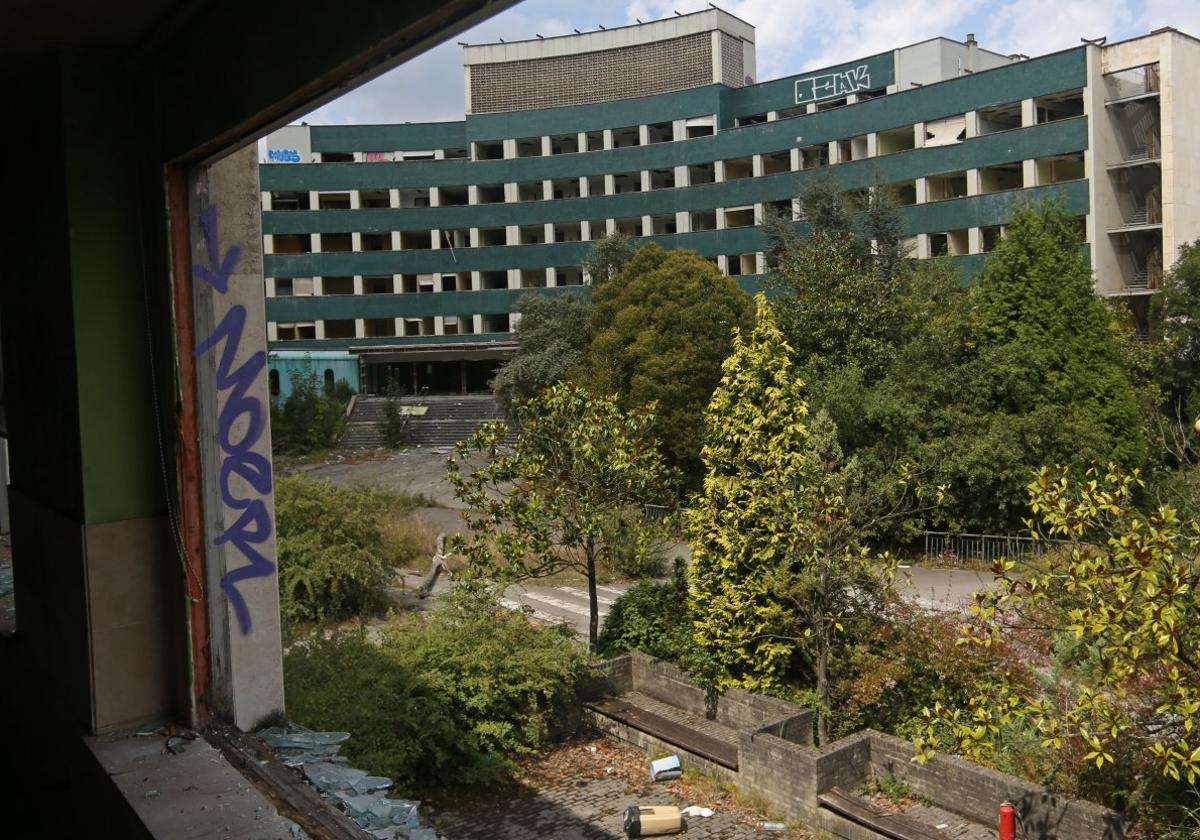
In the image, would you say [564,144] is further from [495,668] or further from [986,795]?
[986,795]

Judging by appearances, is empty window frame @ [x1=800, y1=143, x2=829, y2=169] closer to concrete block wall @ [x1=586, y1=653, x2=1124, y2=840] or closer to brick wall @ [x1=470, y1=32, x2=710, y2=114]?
brick wall @ [x1=470, y1=32, x2=710, y2=114]

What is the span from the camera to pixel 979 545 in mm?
22312

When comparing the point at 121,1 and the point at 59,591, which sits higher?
the point at 121,1

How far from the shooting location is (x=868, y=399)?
76.3ft

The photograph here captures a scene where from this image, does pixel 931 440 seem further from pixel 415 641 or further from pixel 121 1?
pixel 121 1

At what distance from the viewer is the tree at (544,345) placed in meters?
34.0

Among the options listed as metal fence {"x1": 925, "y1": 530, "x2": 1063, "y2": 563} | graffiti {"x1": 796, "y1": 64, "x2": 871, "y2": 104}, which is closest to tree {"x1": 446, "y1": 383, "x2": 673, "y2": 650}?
metal fence {"x1": 925, "y1": 530, "x2": 1063, "y2": 563}

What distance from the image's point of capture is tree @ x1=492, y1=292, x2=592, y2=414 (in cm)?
3403

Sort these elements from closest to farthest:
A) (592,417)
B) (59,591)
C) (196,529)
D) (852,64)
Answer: (196,529) < (59,591) < (592,417) < (852,64)

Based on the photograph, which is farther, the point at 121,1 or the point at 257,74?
the point at 121,1

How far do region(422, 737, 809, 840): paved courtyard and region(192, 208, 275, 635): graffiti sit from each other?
6376mm

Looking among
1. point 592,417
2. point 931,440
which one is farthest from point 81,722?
point 931,440

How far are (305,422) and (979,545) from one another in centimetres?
2639

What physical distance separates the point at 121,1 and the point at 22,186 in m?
1.70
